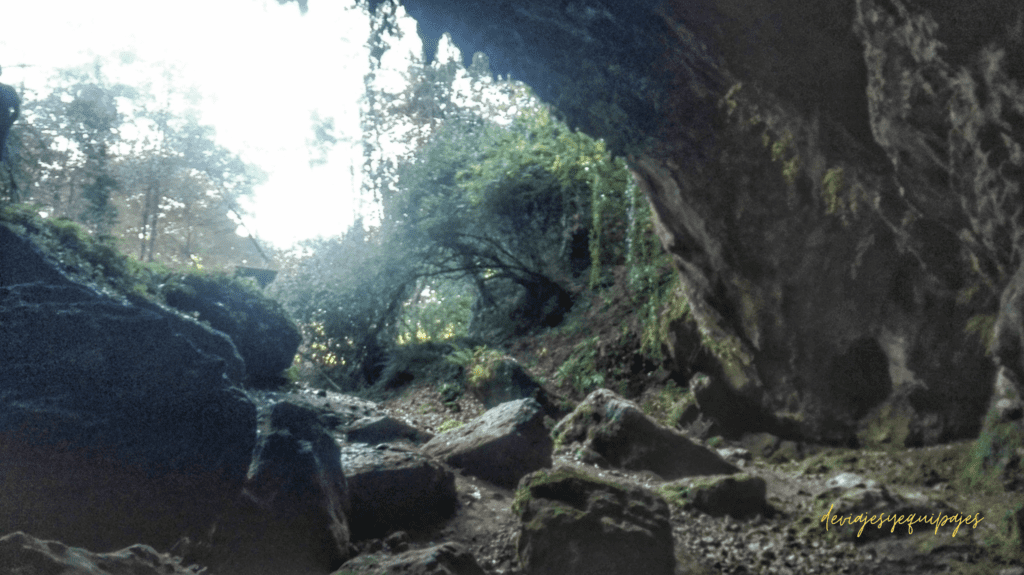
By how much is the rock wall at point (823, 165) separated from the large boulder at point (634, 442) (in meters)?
1.41

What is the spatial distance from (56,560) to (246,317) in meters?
5.00

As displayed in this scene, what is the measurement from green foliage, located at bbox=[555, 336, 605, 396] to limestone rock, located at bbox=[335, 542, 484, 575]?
6904 millimetres

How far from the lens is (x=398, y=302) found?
534 inches

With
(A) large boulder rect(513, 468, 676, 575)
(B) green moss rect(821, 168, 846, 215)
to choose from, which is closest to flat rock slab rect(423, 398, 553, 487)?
(A) large boulder rect(513, 468, 676, 575)

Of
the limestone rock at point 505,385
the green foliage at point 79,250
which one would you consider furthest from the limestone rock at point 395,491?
the limestone rock at point 505,385

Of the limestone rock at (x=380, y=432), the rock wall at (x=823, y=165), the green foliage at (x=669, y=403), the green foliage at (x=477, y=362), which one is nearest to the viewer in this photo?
the rock wall at (x=823, y=165)

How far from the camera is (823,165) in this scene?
5.39 meters

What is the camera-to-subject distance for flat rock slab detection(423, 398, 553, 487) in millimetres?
5582

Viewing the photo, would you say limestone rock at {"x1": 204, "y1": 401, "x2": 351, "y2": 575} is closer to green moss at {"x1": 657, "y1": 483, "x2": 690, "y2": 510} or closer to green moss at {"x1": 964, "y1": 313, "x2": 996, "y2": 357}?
green moss at {"x1": 657, "y1": 483, "x2": 690, "y2": 510}

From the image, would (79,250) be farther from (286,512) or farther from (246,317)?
(286,512)

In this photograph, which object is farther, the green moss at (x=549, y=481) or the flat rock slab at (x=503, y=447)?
the flat rock slab at (x=503, y=447)

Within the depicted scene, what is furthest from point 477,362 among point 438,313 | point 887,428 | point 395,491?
point 887,428

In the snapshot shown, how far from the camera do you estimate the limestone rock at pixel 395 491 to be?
437cm

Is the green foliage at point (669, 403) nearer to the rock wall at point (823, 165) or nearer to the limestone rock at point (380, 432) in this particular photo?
the rock wall at point (823, 165)
